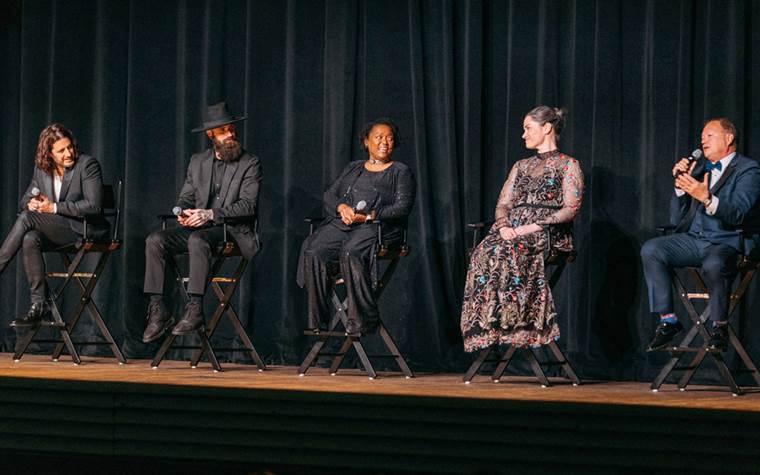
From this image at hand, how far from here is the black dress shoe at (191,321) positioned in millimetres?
5402

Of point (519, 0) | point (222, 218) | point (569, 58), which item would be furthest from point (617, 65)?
point (222, 218)

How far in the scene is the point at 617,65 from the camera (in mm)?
5836

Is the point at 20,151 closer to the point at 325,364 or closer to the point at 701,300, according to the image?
the point at 325,364

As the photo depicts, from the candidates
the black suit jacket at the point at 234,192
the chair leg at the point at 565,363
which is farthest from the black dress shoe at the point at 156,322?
the chair leg at the point at 565,363

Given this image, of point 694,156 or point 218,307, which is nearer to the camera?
point 694,156

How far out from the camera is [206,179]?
19.4 ft

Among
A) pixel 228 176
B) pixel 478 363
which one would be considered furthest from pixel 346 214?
pixel 478 363

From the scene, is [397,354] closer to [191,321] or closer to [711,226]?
[191,321]

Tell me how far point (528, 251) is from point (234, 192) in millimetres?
1619

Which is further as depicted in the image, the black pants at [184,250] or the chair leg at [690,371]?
the black pants at [184,250]

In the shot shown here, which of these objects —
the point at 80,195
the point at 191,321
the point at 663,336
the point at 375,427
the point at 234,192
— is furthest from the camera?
the point at 80,195

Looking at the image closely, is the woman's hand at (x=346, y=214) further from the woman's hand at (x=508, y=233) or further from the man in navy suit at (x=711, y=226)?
the man in navy suit at (x=711, y=226)

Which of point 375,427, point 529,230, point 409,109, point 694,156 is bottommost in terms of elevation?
point 375,427

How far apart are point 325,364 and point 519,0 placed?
228 cm
